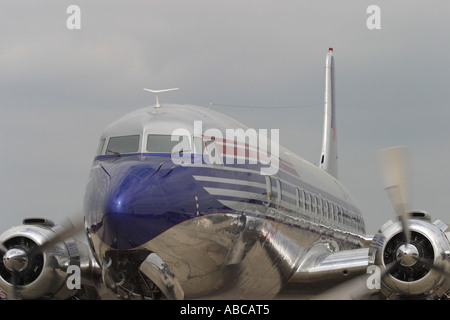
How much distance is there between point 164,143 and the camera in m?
10.9

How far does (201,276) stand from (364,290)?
3692mm

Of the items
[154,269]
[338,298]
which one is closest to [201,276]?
[154,269]

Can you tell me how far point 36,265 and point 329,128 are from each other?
19831 millimetres

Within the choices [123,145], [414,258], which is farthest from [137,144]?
[414,258]

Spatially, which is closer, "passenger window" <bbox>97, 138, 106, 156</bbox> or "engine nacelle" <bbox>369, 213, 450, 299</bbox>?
"passenger window" <bbox>97, 138, 106, 156</bbox>

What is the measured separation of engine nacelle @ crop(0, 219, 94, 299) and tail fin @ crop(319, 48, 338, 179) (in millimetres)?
15947

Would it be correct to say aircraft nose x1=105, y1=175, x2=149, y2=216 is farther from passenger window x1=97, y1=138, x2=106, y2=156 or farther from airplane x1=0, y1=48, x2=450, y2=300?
passenger window x1=97, y1=138, x2=106, y2=156

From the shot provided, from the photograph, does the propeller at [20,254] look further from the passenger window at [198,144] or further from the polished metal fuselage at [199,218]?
the passenger window at [198,144]

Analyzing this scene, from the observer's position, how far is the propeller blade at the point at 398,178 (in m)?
12.5

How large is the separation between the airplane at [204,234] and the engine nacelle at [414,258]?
0.06ft

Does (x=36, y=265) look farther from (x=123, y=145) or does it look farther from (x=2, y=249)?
(x=123, y=145)

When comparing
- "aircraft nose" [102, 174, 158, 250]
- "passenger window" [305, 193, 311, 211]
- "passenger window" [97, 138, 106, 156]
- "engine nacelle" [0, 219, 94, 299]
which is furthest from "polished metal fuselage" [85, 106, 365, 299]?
"engine nacelle" [0, 219, 94, 299]

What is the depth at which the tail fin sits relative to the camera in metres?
28.5

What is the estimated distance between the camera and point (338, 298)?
43.2 ft
